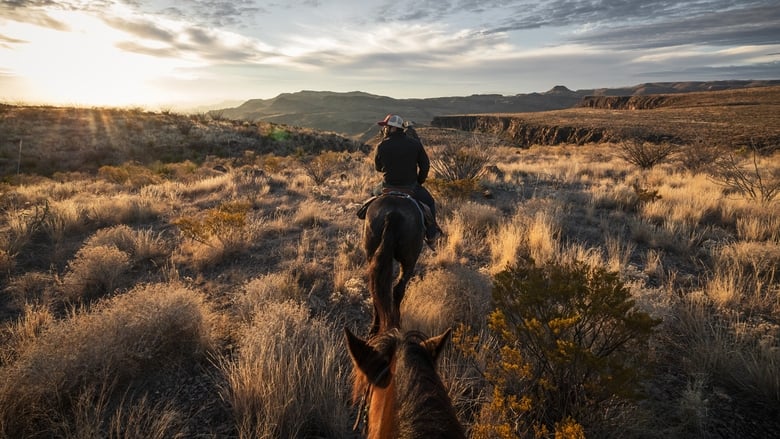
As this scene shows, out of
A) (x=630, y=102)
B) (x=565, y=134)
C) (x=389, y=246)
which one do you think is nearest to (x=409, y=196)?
(x=389, y=246)

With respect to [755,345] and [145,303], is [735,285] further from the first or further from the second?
[145,303]

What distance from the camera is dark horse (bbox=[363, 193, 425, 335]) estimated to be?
12.6 feet

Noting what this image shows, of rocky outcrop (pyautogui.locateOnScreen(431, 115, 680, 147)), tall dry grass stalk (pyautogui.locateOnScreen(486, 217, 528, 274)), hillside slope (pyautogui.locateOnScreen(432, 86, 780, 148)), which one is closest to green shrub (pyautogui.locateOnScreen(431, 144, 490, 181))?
hillside slope (pyautogui.locateOnScreen(432, 86, 780, 148))

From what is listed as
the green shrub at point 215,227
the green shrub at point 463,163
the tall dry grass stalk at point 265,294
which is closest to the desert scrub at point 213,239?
the green shrub at point 215,227

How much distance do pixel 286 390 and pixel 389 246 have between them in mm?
1839

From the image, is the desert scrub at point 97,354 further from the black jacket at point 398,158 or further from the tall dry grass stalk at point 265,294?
the black jacket at point 398,158

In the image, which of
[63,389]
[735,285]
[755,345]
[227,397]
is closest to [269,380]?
[227,397]

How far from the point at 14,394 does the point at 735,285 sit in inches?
324

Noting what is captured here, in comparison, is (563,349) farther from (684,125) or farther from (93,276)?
(684,125)

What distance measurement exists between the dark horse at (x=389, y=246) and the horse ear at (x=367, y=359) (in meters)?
1.92

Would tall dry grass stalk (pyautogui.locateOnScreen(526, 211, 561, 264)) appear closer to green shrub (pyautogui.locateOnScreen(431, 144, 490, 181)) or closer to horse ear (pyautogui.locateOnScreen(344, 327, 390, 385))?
horse ear (pyautogui.locateOnScreen(344, 327, 390, 385))

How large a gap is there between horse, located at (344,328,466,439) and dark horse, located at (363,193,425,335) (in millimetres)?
1958

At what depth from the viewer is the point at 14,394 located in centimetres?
279

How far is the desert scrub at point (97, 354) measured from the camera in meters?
2.79
